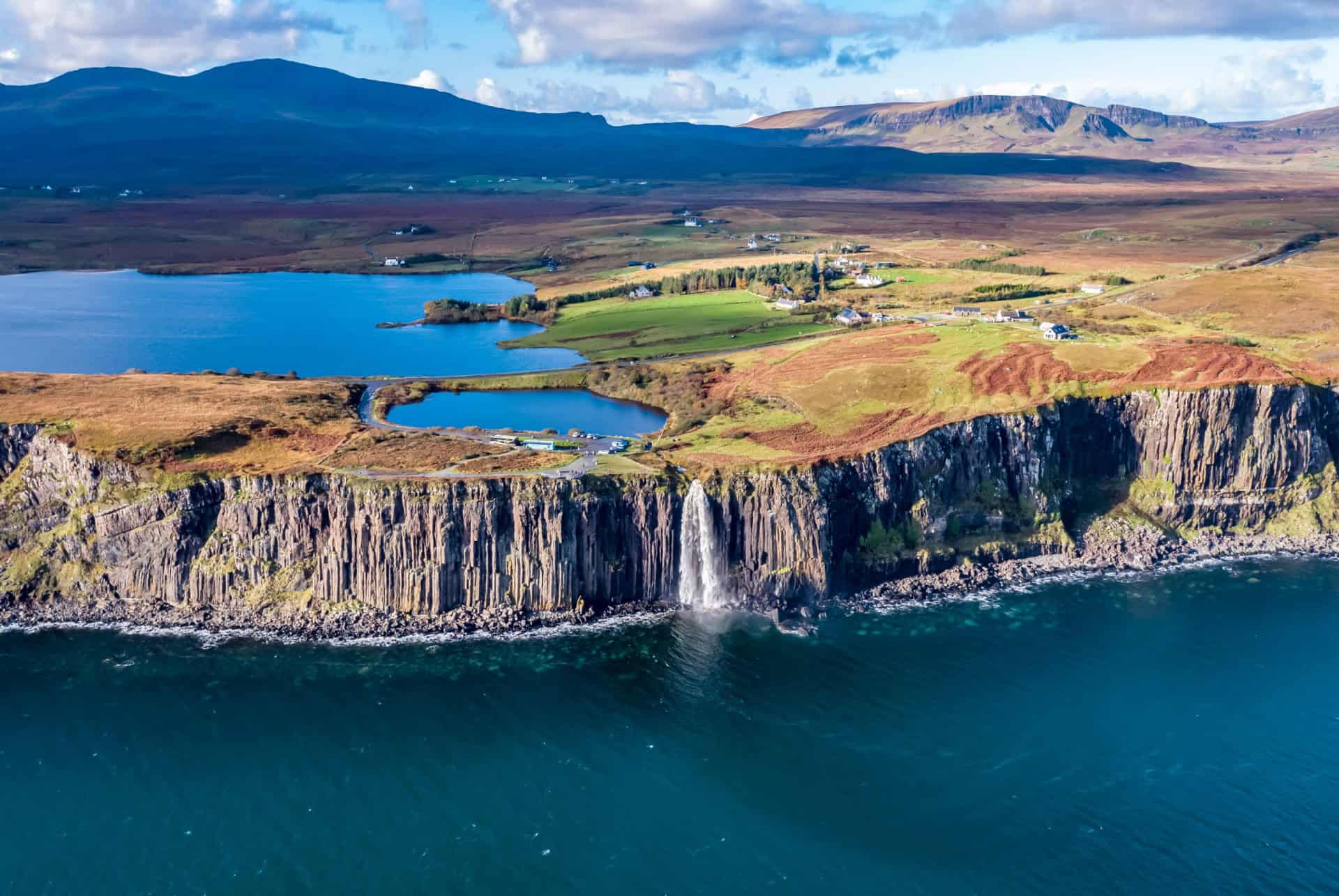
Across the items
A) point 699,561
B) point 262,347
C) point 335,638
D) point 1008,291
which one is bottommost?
point 335,638

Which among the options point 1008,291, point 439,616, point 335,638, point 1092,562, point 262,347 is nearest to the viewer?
point 335,638

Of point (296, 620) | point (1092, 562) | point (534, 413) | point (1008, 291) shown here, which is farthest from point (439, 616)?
point (1008, 291)

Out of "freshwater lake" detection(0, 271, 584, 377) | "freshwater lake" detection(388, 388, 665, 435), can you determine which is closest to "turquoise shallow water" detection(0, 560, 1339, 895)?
"freshwater lake" detection(388, 388, 665, 435)

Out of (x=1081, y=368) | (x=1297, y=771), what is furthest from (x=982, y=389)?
(x=1297, y=771)

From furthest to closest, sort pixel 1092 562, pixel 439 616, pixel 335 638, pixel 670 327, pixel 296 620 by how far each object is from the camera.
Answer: pixel 670 327 → pixel 1092 562 → pixel 439 616 → pixel 296 620 → pixel 335 638

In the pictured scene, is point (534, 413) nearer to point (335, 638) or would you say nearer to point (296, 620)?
point (296, 620)

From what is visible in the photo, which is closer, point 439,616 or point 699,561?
point 439,616

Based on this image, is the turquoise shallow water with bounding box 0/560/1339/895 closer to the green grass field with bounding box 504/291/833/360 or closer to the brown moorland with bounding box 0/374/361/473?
the brown moorland with bounding box 0/374/361/473

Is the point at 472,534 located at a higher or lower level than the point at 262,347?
lower
